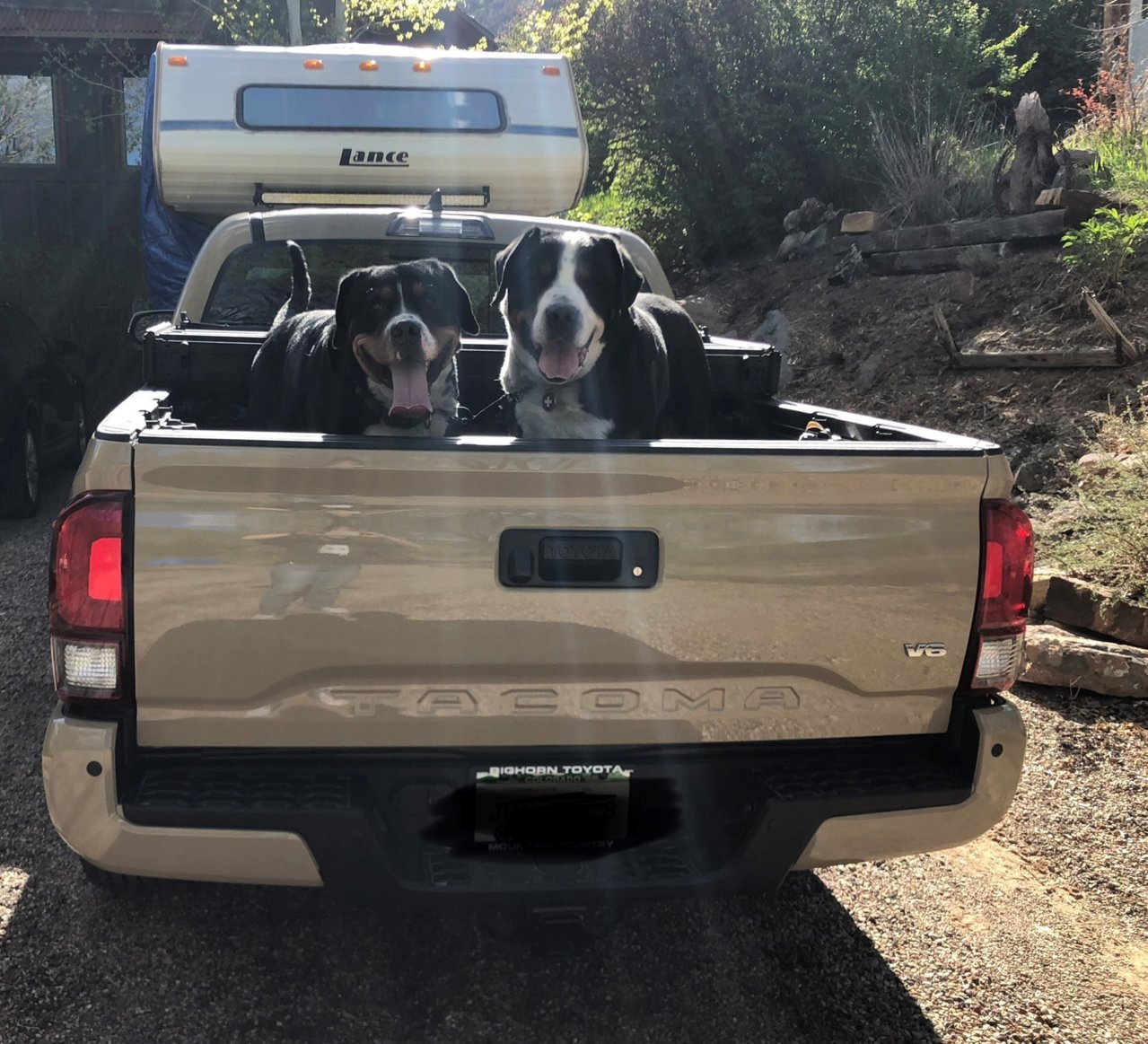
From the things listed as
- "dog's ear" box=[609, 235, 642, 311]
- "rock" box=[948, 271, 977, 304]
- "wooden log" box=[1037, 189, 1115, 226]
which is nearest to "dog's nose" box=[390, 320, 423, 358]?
"dog's ear" box=[609, 235, 642, 311]

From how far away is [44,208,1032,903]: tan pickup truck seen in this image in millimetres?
2412

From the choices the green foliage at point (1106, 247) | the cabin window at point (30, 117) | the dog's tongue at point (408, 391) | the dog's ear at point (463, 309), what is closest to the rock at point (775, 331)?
the green foliage at point (1106, 247)

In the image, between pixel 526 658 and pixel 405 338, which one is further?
pixel 405 338

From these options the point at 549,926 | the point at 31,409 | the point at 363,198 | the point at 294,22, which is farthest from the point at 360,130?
the point at 294,22

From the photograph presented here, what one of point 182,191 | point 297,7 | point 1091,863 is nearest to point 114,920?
point 1091,863

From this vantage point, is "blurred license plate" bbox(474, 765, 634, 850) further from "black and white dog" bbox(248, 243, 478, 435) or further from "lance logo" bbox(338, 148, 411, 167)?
"lance logo" bbox(338, 148, 411, 167)

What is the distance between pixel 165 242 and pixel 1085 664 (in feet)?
24.8

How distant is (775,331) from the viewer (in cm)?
1119

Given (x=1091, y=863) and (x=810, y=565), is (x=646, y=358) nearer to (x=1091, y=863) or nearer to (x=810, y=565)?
(x=810, y=565)

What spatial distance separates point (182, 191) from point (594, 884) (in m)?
6.87

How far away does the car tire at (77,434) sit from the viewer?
921 centimetres

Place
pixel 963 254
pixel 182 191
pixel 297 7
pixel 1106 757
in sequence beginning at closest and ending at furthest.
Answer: pixel 1106 757 → pixel 182 191 → pixel 963 254 → pixel 297 7

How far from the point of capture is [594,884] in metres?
2.58

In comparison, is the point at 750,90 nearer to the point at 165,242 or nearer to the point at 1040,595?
the point at 165,242
